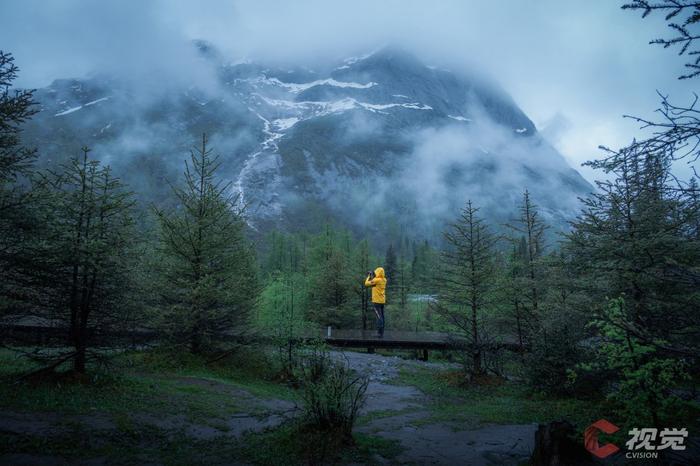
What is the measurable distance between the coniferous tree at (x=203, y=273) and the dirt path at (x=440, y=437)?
5598 millimetres

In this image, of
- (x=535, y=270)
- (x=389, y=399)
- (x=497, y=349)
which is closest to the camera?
(x=389, y=399)

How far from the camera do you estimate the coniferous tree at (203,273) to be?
13.0 metres

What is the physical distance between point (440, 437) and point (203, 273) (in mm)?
9221

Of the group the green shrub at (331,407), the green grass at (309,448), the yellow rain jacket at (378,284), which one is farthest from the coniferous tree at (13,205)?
the yellow rain jacket at (378,284)

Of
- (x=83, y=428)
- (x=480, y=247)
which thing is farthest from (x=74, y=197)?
(x=480, y=247)

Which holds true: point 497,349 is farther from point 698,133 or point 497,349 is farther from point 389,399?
point 698,133

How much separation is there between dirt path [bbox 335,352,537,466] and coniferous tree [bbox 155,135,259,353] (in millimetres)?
5598

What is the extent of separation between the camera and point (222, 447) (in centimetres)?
664

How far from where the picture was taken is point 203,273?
1348 cm

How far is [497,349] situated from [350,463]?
1141 centimetres

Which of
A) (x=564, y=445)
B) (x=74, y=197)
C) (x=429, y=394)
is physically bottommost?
(x=429, y=394)

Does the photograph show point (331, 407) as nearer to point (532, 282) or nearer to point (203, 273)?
point (203, 273)

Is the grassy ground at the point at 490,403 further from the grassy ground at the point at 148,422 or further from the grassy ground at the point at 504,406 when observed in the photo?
the grassy ground at the point at 148,422

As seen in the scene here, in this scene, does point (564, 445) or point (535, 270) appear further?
point (535, 270)
